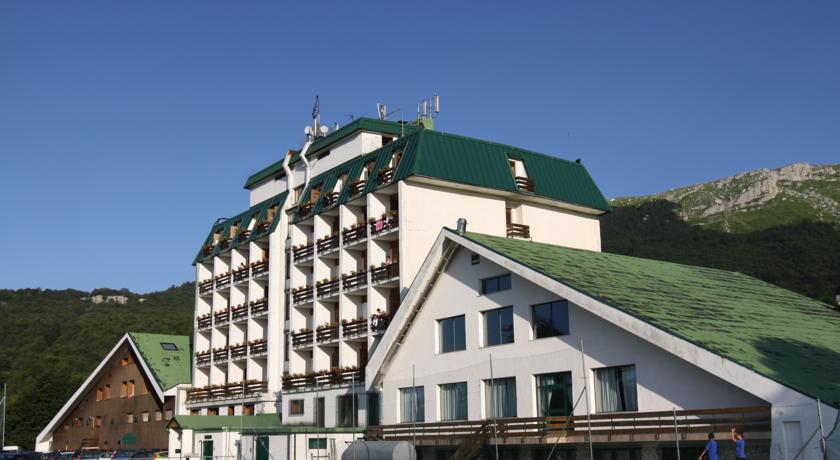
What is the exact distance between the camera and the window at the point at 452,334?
40625 millimetres

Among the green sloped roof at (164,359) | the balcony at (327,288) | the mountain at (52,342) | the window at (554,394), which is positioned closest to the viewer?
the window at (554,394)

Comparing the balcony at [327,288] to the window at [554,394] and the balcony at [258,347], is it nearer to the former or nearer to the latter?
the balcony at [258,347]

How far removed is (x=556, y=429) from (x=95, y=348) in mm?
102788

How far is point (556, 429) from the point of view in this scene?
1320 inches

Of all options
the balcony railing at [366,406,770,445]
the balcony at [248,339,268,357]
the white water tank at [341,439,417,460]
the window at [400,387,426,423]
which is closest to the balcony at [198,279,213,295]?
the balcony at [248,339,268,357]

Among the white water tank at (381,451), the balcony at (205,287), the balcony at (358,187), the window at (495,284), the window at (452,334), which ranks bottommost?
the white water tank at (381,451)

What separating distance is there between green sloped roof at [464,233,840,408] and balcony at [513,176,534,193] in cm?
1262

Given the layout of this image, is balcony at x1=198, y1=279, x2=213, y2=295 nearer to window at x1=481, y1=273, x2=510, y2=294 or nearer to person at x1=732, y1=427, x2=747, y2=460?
window at x1=481, y1=273, x2=510, y2=294

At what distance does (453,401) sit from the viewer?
40.5 m

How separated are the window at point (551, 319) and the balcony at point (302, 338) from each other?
23700mm

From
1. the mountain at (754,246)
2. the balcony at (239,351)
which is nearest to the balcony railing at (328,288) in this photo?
the balcony at (239,351)

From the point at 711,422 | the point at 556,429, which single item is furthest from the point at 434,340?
the point at 711,422

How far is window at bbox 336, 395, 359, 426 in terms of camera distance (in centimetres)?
5100

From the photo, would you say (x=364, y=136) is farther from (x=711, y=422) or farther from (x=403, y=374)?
(x=711, y=422)
